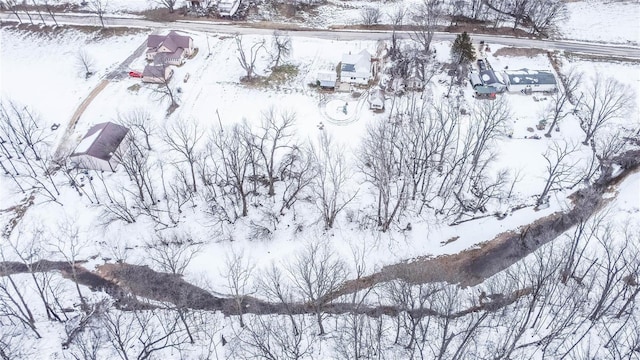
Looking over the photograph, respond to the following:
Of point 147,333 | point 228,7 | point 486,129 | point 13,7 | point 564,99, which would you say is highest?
point 13,7

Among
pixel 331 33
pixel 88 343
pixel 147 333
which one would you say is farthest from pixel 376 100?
pixel 88 343

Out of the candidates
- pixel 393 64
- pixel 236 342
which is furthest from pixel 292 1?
pixel 236 342

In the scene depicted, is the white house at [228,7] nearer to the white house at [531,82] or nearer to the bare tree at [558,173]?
the white house at [531,82]

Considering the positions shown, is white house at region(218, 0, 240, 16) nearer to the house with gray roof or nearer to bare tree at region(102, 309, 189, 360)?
the house with gray roof

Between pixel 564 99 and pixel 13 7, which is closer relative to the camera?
pixel 564 99

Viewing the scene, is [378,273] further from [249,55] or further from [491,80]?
[249,55]

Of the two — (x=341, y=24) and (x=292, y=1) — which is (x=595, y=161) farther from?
(x=292, y=1)

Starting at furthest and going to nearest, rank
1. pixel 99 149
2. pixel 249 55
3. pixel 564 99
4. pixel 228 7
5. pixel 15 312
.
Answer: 1. pixel 228 7
2. pixel 249 55
3. pixel 564 99
4. pixel 99 149
5. pixel 15 312
